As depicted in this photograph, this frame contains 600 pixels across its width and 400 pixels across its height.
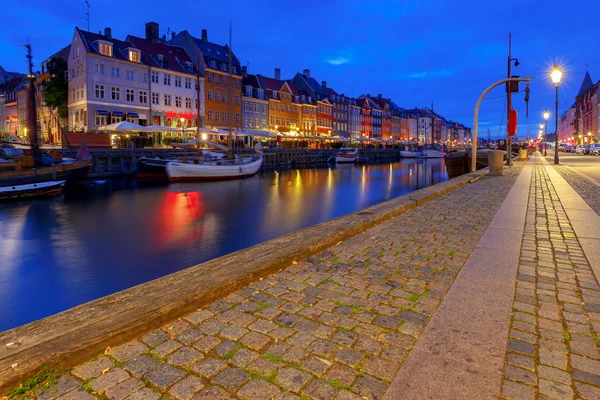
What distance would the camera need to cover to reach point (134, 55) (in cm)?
4544

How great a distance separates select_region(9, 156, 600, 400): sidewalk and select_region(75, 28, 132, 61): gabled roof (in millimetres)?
45829

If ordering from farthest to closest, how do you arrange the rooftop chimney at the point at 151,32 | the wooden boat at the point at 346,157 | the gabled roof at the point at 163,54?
the wooden boat at the point at 346,157
the rooftop chimney at the point at 151,32
the gabled roof at the point at 163,54

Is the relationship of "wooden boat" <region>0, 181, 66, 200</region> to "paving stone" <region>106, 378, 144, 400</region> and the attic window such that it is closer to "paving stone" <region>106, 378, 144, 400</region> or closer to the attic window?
"paving stone" <region>106, 378, 144, 400</region>

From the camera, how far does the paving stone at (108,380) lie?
2553 mm

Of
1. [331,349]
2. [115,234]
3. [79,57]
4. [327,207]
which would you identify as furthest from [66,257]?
[79,57]

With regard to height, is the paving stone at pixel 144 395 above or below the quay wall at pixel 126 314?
below

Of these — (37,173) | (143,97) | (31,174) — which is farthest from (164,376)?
(143,97)

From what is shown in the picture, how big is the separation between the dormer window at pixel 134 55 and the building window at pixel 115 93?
385cm

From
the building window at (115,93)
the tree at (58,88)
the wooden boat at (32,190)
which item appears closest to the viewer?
the wooden boat at (32,190)

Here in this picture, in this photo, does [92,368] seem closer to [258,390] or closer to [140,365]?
[140,365]

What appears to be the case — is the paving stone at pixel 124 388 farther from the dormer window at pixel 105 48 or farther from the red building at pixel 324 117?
the red building at pixel 324 117

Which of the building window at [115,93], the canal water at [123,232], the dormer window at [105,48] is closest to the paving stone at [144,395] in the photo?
the canal water at [123,232]

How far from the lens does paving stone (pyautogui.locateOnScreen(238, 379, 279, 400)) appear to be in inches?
97.3

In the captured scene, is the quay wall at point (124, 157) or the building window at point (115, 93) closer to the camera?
the quay wall at point (124, 157)
